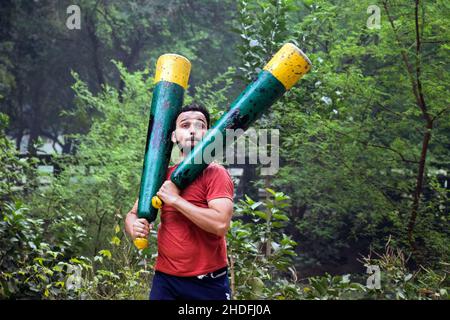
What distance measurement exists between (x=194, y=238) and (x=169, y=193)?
0.71 ft

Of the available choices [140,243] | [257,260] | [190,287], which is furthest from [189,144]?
[257,260]

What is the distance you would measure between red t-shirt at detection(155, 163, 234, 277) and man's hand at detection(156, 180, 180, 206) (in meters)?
0.06

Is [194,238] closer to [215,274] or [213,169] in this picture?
[215,274]

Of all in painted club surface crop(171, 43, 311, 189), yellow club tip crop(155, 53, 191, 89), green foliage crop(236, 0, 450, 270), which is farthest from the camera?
green foliage crop(236, 0, 450, 270)


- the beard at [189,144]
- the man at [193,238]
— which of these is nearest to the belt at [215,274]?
the man at [193,238]

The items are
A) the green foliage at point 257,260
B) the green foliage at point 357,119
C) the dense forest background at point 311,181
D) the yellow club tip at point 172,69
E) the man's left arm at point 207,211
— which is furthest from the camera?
the green foliage at point 357,119

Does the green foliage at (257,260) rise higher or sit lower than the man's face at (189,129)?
lower

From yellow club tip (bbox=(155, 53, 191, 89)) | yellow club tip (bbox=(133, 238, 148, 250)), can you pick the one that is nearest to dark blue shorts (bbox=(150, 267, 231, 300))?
yellow club tip (bbox=(133, 238, 148, 250))

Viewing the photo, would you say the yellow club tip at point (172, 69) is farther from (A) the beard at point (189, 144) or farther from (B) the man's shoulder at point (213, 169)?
(B) the man's shoulder at point (213, 169)

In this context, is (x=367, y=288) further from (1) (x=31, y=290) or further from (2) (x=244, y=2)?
(2) (x=244, y=2)

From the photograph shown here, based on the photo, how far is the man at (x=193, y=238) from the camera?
2.57 meters

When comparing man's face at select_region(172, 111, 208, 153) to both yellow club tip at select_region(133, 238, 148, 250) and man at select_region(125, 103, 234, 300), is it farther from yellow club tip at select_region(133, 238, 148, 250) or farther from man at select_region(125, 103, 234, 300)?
yellow club tip at select_region(133, 238, 148, 250)

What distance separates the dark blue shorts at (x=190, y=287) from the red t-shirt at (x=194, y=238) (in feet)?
0.09

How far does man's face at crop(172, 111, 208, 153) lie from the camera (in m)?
2.76
